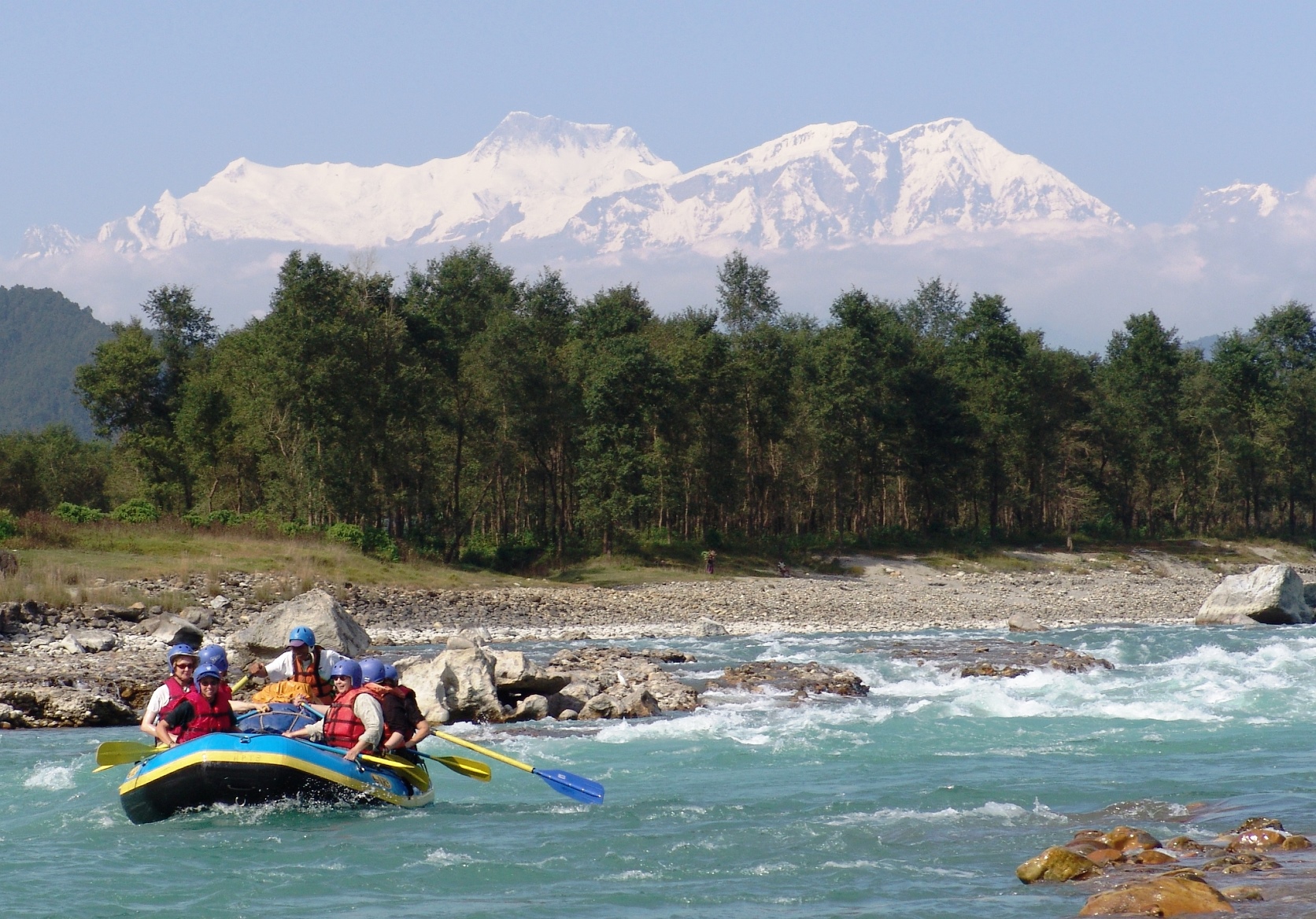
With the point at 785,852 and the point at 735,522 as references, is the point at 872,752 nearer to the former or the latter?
the point at 785,852

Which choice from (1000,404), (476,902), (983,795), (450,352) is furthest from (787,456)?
(476,902)

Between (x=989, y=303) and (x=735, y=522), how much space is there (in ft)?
56.5

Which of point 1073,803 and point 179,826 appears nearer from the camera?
point 179,826

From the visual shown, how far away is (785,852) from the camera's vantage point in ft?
39.7

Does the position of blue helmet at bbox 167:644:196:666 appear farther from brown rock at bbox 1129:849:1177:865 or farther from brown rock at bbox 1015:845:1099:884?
brown rock at bbox 1129:849:1177:865

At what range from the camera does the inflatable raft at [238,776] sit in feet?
42.1

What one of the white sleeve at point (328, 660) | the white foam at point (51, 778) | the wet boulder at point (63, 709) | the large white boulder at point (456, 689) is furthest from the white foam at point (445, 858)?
the wet boulder at point (63, 709)

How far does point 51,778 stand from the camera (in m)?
15.0

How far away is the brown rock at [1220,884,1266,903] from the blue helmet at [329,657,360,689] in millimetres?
8278

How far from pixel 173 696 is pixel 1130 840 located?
30.0ft

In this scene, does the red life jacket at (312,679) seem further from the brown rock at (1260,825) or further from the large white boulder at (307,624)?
the large white boulder at (307,624)

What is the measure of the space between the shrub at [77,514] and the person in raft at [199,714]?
1271 inches

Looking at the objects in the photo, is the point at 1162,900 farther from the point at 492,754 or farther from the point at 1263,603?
the point at 1263,603

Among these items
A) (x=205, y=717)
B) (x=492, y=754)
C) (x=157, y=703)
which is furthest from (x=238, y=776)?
(x=492, y=754)
